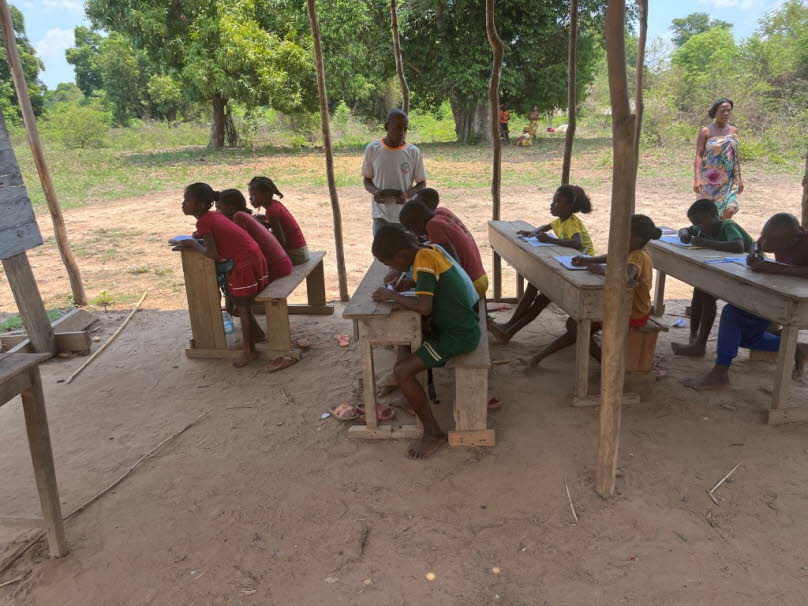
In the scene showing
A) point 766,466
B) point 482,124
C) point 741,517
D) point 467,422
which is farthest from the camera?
point 482,124

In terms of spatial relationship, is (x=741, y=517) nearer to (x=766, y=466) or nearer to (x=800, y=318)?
(x=766, y=466)

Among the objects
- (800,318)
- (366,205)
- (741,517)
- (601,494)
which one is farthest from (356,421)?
(366,205)

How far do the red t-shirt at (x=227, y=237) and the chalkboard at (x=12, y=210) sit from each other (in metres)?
1.30

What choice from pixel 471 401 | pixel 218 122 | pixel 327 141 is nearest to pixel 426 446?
pixel 471 401

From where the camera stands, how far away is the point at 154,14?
17531 millimetres

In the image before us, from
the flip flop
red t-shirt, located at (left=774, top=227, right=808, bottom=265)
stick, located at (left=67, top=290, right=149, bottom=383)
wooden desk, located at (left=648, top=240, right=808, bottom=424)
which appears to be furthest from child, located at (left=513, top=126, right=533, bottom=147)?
the flip flop

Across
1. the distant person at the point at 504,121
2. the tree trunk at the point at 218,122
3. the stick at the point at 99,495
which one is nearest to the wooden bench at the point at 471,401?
the stick at the point at 99,495

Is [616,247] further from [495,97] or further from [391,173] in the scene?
[495,97]

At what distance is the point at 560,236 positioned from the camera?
4.57m

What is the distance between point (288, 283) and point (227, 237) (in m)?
0.60

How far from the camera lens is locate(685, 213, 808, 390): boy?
11.2ft

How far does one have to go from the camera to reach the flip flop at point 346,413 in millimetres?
3631

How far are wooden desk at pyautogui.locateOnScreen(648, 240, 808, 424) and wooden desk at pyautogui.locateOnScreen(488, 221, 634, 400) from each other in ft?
2.05

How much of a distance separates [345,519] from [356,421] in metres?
0.94
